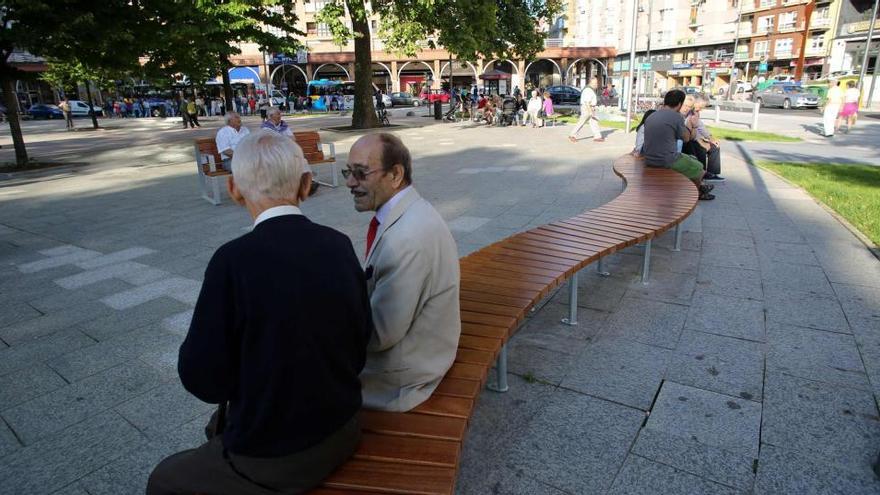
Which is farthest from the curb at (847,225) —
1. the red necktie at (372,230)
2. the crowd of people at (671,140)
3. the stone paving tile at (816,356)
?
the red necktie at (372,230)

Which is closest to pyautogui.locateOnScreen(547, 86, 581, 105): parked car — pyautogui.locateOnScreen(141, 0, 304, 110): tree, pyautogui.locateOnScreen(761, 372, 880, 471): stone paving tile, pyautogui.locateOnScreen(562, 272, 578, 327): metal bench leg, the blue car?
pyautogui.locateOnScreen(141, 0, 304, 110): tree

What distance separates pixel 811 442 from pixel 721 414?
39 cm

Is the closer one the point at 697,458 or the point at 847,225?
the point at 697,458

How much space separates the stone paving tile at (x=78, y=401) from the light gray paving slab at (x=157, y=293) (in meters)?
1.20

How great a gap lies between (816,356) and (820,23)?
61924 millimetres

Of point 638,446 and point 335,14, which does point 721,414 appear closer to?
point 638,446

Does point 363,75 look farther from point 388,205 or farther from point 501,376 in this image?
point 388,205

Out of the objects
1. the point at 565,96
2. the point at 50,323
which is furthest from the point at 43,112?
the point at 50,323

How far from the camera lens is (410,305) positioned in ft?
6.38

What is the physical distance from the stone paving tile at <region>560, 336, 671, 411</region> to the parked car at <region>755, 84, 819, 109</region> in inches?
1314

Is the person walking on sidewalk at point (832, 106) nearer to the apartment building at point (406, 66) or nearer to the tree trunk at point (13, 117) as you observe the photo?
the tree trunk at point (13, 117)

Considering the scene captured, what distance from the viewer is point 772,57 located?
181ft

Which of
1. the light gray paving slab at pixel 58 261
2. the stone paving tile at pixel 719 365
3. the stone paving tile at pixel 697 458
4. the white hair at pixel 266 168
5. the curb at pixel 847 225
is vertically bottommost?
the stone paving tile at pixel 697 458

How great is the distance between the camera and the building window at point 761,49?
56062mm
